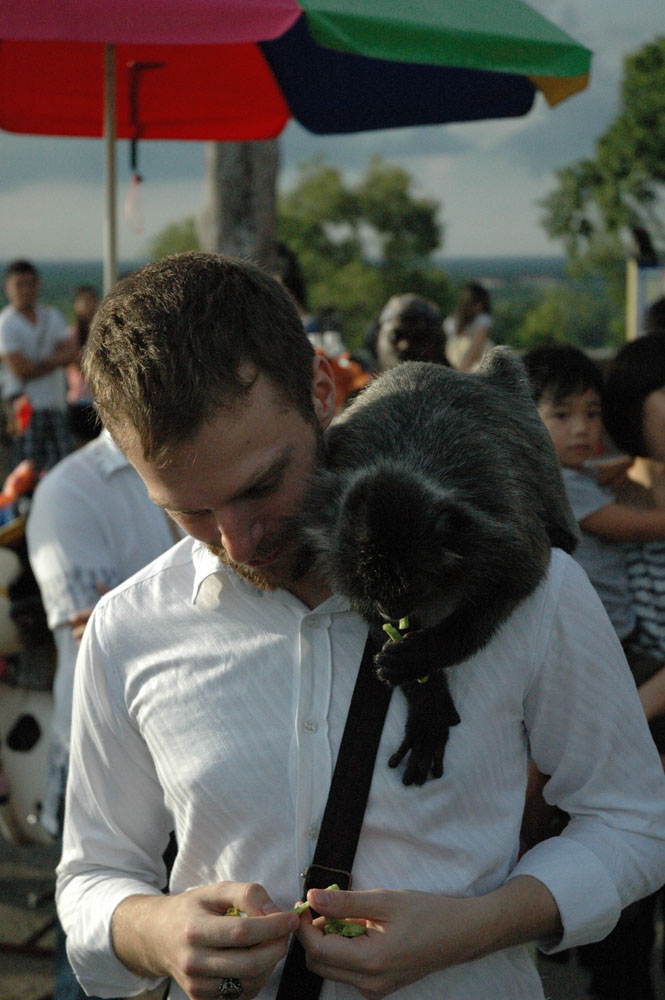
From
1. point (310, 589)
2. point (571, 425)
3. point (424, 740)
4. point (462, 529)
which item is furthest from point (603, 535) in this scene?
point (424, 740)

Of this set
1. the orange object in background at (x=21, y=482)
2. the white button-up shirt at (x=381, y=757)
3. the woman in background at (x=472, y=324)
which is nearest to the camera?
the white button-up shirt at (x=381, y=757)

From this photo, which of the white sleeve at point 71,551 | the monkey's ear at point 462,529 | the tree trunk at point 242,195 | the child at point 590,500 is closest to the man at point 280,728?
the monkey's ear at point 462,529

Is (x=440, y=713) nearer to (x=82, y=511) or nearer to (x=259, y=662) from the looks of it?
(x=259, y=662)

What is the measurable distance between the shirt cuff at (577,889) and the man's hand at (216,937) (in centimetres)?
35

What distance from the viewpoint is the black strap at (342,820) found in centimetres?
129

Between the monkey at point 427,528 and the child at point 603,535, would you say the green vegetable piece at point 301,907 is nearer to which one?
the monkey at point 427,528

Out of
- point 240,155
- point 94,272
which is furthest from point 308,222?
point 240,155

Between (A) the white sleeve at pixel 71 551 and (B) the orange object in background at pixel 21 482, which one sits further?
(B) the orange object in background at pixel 21 482

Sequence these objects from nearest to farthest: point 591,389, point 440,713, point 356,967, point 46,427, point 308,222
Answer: point 356,967 → point 440,713 → point 591,389 → point 46,427 → point 308,222

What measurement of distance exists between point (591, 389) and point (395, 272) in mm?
26121

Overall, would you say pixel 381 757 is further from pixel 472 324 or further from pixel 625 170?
pixel 625 170

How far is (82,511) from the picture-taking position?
2.79 meters

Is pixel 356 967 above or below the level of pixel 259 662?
below

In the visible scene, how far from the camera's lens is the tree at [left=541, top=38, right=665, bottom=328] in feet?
35.9
